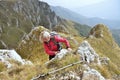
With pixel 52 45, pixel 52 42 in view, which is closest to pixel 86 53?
pixel 52 42

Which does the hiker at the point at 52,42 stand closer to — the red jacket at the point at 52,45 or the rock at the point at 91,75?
the red jacket at the point at 52,45

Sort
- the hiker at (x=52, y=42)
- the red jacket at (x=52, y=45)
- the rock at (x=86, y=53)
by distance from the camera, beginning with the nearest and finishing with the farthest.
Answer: the rock at (x=86, y=53), the hiker at (x=52, y=42), the red jacket at (x=52, y=45)

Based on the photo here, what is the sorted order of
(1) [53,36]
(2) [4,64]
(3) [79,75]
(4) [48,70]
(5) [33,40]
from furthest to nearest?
(5) [33,40] < (2) [4,64] < (1) [53,36] < (4) [48,70] < (3) [79,75]

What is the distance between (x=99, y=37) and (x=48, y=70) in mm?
61499

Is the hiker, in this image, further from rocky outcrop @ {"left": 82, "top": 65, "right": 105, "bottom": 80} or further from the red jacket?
rocky outcrop @ {"left": 82, "top": 65, "right": 105, "bottom": 80}

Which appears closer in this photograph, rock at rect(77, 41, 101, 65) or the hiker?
rock at rect(77, 41, 101, 65)

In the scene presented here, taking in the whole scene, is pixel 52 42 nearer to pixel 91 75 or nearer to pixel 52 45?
pixel 52 45

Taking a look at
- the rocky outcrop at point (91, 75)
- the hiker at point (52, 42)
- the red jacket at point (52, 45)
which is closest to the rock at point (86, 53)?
the hiker at point (52, 42)

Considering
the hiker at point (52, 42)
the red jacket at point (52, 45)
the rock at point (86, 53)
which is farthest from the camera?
the red jacket at point (52, 45)

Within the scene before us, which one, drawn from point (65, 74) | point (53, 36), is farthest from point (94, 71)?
point (53, 36)

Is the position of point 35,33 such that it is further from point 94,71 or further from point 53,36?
point 94,71

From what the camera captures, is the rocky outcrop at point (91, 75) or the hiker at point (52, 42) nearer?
the rocky outcrop at point (91, 75)

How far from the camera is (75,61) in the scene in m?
16.0

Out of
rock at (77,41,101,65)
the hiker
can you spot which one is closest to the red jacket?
the hiker
